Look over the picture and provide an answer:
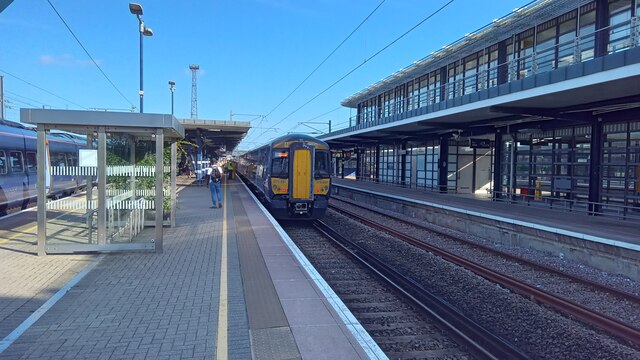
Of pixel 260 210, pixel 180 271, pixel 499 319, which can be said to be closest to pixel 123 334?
pixel 180 271

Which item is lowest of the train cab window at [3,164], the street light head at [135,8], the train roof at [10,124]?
the train cab window at [3,164]

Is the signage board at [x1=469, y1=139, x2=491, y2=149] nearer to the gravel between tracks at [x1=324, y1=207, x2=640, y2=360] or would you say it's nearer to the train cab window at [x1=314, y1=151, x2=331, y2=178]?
the train cab window at [x1=314, y1=151, x2=331, y2=178]

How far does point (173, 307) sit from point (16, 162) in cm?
1282

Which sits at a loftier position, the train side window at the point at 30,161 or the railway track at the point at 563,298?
the train side window at the point at 30,161

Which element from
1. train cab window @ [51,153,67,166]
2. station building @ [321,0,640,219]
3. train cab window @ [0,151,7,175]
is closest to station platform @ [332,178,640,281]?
station building @ [321,0,640,219]

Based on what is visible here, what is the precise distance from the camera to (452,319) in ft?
20.0

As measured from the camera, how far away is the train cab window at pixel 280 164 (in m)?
14.6

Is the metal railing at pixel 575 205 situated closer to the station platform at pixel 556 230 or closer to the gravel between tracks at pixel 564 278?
the station platform at pixel 556 230

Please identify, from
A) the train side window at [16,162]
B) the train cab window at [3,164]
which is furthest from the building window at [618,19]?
the train side window at [16,162]

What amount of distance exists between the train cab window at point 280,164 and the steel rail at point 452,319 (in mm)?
5727

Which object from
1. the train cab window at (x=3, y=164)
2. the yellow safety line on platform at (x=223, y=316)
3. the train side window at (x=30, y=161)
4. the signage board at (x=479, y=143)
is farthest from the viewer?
the signage board at (x=479, y=143)

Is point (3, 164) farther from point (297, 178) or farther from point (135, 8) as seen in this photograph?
point (297, 178)

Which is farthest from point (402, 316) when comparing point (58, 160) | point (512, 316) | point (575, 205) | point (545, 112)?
point (575, 205)

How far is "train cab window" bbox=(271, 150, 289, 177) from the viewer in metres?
14.6
